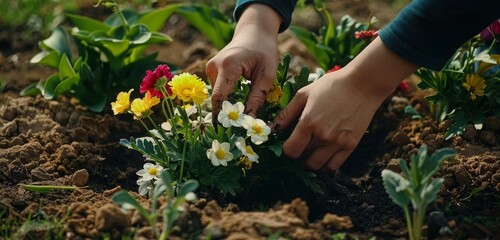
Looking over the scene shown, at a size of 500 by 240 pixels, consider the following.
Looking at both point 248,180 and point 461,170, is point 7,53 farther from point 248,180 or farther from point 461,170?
point 461,170

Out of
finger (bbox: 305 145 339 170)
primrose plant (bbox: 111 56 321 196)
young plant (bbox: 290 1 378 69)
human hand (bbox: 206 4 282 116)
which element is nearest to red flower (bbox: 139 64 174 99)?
primrose plant (bbox: 111 56 321 196)

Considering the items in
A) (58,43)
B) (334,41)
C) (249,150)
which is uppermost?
(249,150)

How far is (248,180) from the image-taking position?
254 centimetres

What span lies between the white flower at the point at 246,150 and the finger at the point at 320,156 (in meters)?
0.22

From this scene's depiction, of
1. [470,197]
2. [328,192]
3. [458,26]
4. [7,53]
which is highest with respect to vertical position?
Answer: [458,26]

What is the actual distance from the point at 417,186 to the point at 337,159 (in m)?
0.40

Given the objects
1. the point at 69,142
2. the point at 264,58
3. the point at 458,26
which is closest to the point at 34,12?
the point at 69,142

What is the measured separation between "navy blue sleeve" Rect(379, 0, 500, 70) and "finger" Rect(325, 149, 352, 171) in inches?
14.7

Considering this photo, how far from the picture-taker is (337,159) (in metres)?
2.50

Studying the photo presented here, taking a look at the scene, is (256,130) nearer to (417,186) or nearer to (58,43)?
(417,186)

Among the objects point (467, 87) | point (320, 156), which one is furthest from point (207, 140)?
point (467, 87)

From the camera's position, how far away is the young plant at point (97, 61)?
3240 mm

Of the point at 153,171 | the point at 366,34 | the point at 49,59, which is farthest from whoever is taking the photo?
the point at 49,59

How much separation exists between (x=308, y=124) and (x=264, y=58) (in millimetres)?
345
